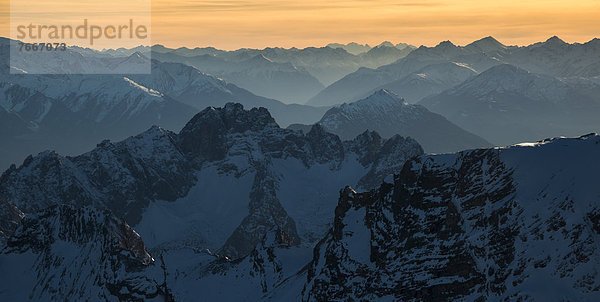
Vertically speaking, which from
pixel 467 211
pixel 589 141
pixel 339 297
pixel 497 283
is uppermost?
pixel 589 141

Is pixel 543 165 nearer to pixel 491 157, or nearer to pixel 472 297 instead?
pixel 491 157

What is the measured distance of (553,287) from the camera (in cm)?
15588

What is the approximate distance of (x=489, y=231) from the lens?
17125 cm

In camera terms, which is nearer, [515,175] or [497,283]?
[497,283]

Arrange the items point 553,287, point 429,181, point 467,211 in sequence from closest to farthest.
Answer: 1. point 553,287
2. point 467,211
3. point 429,181

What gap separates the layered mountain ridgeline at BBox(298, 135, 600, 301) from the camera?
158250 mm

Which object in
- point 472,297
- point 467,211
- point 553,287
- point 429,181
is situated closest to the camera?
point 553,287

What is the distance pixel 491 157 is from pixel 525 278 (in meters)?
32.1

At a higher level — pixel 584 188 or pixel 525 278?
pixel 584 188

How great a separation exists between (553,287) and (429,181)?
43019 mm

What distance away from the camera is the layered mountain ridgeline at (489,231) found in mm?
158250

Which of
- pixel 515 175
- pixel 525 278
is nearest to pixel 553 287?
pixel 525 278

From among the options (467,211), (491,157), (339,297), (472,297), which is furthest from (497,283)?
(339,297)

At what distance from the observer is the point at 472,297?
545 feet
